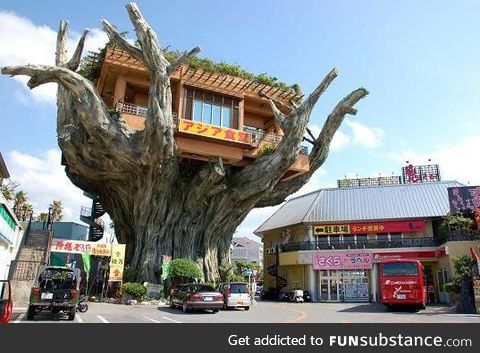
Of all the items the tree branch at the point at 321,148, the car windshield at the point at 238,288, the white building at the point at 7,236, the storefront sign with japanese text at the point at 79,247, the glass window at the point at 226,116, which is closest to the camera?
the white building at the point at 7,236

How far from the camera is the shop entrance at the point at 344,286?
34219mm

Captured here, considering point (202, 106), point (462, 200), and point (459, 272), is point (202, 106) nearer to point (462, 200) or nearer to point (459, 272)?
point (459, 272)

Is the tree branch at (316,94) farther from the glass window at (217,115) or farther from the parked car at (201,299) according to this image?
the parked car at (201,299)

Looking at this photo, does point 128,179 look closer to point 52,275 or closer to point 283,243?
point 52,275

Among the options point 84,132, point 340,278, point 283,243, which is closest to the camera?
point 84,132

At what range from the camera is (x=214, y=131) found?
2694 cm

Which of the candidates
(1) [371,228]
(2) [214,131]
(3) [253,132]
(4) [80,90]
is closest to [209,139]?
(2) [214,131]

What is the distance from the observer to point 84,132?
26219 millimetres

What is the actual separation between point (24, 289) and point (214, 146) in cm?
1400

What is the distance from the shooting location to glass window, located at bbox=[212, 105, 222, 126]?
28.2 metres

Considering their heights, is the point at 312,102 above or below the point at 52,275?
above

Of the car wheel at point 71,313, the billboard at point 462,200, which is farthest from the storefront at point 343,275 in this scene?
the car wheel at point 71,313

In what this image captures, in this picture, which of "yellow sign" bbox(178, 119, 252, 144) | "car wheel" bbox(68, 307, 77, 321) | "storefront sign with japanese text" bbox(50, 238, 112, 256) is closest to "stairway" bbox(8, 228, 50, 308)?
"storefront sign with japanese text" bbox(50, 238, 112, 256)
